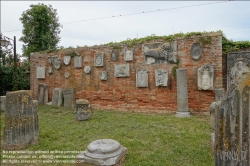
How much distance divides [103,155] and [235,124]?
188 centimetres

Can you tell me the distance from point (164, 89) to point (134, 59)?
61.5 inches

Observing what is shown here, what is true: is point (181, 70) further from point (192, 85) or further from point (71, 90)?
point (71, 90)

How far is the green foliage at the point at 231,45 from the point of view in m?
5.67

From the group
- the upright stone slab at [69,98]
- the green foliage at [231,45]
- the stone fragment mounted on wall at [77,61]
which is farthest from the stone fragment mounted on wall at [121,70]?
the green foliage at [231,45]

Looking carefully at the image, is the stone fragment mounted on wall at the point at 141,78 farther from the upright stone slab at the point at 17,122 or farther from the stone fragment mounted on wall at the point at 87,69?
the upright stone slab at the point at 17,122

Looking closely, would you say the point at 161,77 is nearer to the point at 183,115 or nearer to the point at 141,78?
the point at 141,78

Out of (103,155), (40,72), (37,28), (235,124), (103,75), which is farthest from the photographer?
(37,28)

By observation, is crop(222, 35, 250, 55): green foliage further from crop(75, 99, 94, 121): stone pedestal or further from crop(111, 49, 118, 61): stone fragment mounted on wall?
crop(75, 99, 94, 121): stone pedestal

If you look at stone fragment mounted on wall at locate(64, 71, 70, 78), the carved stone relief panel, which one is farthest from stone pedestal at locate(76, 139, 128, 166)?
stone fragment mounted on wall at locate(64, 71, 70, 78)

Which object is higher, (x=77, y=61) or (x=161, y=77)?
(x=77, y=61)

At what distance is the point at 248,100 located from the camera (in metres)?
1.57

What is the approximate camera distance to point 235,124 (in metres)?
1.61

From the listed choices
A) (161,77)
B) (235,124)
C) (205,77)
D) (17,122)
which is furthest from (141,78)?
(235,124)

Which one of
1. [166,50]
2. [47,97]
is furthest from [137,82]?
[47,97]
